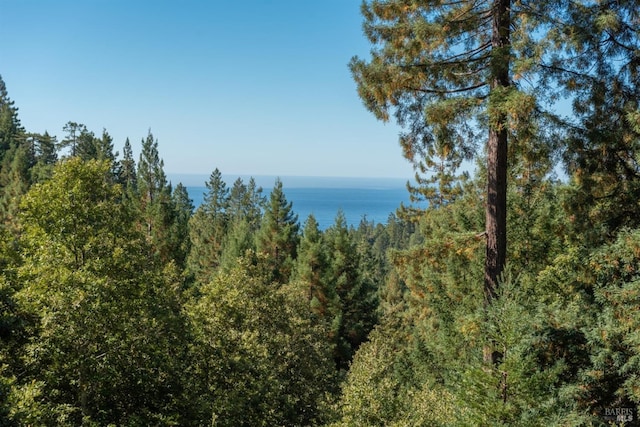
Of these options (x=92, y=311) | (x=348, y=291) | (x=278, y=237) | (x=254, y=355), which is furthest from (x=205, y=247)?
(x=92, y=311)

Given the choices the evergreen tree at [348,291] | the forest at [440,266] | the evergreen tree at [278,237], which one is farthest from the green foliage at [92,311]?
the evergreen tree at [278,237]

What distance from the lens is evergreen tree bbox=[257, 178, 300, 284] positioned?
31.2 m

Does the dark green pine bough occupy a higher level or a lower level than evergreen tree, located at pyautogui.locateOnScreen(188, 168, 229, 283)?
higher

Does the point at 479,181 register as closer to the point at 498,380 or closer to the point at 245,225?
the point at 498,380

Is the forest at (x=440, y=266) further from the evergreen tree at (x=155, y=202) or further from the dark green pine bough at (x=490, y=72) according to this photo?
the evergreen tree at (x=155, y=202)

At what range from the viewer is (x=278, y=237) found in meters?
31.7

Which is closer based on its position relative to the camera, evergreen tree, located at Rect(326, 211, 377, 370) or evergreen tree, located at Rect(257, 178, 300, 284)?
evergreen tree, located at Rect(326, 211, 377, 370)

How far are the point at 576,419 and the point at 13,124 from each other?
103 meters

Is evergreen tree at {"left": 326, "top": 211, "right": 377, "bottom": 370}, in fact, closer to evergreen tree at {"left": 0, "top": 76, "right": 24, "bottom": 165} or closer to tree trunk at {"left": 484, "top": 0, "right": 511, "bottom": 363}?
tree trunk at {"left": 484, "top": 0, "right": 511, "bottom": 363}

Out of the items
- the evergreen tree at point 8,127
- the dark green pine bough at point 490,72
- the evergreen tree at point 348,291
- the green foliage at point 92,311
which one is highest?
the evergreen tree at point 8,127

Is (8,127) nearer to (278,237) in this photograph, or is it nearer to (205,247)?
(205,247)

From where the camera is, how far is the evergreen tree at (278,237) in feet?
103

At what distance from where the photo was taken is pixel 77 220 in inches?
367

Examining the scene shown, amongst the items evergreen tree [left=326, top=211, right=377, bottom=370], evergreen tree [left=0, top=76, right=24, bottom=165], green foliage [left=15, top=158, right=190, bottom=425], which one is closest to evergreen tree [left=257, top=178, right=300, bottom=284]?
evergreen tree [left=326, top=211, right=377, bottom=370]
